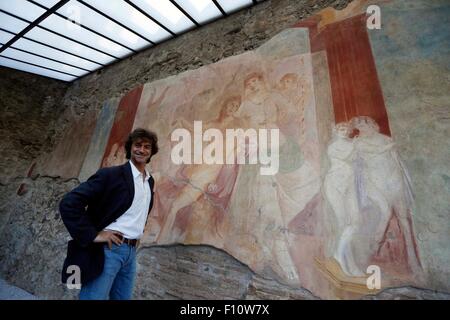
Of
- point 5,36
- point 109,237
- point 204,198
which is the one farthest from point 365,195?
point 5,36

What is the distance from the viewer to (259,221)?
2332 millimetres

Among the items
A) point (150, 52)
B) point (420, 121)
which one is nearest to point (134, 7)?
point (150, 52)

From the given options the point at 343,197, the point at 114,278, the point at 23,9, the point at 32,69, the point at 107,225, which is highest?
the point at 32,69

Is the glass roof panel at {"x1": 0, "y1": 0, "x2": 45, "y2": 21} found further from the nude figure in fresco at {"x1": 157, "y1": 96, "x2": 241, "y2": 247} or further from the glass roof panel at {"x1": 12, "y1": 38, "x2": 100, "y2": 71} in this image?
the nude figure in fresco at {"x1": 157, "y1": 96, "x2": 241, "y2": 247}

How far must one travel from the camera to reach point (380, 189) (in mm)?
1887

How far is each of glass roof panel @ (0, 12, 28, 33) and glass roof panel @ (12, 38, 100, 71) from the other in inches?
9.8

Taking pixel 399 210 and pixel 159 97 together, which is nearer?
pixel 399 210

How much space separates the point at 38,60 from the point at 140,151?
5.10m

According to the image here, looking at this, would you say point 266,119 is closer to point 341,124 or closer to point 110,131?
point 341,124

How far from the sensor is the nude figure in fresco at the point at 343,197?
73.4 inches

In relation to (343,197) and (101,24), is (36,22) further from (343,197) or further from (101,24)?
(343,197)

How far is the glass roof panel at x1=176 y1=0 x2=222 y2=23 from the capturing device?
11.7ft

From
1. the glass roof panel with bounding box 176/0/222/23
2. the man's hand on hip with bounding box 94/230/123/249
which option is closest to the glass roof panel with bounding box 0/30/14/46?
the glass roof panel with bounding box 176/0/222/23

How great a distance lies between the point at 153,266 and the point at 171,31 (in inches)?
155
